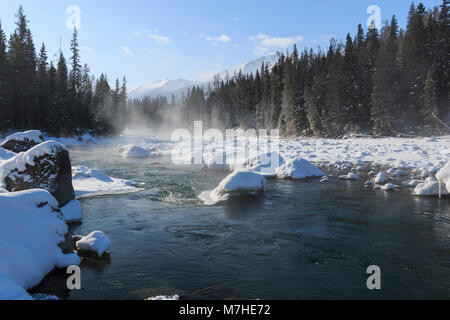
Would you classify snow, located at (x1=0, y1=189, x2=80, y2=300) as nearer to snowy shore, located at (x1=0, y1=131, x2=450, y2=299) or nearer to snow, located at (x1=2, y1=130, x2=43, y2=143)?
snowy shore, located at (x1=0, y1=131, x2=450, y2=299)

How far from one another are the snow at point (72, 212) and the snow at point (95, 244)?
3.08 meters

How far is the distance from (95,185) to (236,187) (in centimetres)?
736

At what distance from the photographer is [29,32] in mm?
49906

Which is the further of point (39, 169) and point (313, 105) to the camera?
point (313, 105)

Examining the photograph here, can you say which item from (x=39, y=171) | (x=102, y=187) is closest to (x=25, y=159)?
(x=39, y=171)

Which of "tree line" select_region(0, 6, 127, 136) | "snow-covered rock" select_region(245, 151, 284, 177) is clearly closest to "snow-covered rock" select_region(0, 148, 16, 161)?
"snow-covered rock" select_region(245, 151, 284, 177)

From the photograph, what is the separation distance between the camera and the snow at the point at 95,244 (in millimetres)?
7543

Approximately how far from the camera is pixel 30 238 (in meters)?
6.59

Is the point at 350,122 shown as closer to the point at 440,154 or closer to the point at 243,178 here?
the point at 440,154

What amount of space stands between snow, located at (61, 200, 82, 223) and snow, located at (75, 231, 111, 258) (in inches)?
121

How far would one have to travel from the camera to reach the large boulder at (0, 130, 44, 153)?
1839 cm

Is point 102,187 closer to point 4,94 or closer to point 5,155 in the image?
point 5,155
